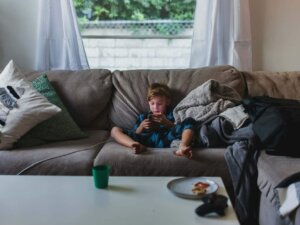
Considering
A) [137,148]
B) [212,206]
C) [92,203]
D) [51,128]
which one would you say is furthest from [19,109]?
Result: [212,206]

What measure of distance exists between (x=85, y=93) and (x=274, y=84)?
1.22 metres

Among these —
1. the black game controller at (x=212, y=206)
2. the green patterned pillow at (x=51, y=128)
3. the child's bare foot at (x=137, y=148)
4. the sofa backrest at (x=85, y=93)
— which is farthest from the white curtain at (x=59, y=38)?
the black game controller at (x=212, y=206)

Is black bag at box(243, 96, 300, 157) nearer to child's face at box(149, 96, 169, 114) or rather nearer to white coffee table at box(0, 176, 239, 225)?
white coffee table at box(0, 176, 239, 225)

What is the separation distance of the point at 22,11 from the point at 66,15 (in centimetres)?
39

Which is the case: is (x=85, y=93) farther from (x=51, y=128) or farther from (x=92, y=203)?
(x=92, y=203)

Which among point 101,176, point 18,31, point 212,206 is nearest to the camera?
point 212,206

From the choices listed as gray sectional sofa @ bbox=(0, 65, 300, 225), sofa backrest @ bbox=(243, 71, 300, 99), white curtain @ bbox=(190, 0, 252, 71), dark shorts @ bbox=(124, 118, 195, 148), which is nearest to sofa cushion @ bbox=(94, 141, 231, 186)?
gray sectional sofa @ bbox=(0, 65, 300, 225)

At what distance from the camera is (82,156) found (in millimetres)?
2184

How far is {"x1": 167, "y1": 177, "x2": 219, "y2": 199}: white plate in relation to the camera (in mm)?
1574

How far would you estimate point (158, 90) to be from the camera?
2.53 m

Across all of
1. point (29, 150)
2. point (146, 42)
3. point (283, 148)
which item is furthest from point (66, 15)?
point (283, 148)

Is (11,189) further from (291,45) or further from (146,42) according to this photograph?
(291,45)

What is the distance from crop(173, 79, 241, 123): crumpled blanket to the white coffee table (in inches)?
29.7

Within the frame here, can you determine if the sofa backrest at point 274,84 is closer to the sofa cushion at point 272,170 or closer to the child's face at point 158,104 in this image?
the child's face at point 158,104
